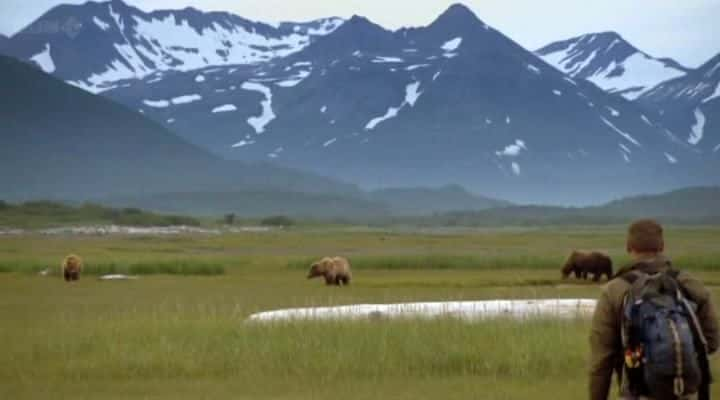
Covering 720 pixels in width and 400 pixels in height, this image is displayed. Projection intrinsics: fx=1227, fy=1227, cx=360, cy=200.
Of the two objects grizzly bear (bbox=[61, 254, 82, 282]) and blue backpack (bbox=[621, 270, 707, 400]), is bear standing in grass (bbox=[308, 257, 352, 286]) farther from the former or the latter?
blue backpack (bbox=[621, 270, 707, 400])

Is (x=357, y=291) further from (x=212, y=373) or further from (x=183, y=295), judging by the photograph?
(x=212, y=373)

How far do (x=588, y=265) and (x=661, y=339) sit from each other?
121 feet

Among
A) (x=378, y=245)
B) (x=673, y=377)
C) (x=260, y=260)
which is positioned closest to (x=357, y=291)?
(x=260, y=260)

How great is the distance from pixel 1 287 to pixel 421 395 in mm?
25733

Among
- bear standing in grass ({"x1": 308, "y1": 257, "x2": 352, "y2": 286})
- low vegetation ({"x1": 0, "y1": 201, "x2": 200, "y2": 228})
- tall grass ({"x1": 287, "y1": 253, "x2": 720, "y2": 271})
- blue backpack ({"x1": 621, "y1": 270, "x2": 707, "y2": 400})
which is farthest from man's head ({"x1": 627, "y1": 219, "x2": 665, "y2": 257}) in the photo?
low vegetation ({"x1": 0, "y1": 201, "x2": 200, "y2": 228})

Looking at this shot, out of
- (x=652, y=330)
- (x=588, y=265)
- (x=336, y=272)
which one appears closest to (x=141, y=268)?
(x=336, y=272)

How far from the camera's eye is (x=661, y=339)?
26.8 ft

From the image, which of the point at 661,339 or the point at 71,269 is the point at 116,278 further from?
the point at 661,339

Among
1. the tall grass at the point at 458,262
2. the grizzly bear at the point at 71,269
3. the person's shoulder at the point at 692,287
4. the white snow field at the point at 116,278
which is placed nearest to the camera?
the person's shoulder at the point at 692,287

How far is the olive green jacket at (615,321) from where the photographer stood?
8.60 meters

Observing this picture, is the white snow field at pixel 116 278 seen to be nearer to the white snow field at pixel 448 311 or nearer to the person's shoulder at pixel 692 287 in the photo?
the white snow field at pixel 448 311

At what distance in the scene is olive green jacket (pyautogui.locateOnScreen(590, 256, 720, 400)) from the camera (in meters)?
8.60

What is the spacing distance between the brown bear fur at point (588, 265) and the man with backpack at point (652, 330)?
118 feet

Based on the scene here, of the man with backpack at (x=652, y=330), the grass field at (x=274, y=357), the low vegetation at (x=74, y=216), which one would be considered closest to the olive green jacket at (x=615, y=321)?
the man with backpack at (x=652, y=330)
